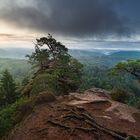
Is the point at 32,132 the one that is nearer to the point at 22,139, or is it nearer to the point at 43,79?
the point at 22,139

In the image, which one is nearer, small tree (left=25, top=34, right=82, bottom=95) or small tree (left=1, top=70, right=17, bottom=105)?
small tree (left=25, top=34, right=82, bottom=95)

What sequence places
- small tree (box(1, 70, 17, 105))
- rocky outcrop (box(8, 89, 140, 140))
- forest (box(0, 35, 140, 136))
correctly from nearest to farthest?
rocky outcrop (box(8, 89, 140, 140)), forest (box(0, 35, 140, 136)), small tree (box(1, 70, 17, 105))

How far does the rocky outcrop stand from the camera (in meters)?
27.8

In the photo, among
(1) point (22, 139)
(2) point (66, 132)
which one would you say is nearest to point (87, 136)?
(2) point (66, 132)

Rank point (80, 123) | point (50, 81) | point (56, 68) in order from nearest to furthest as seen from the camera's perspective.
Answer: point (80, 123) < point (50, 81) < point (56, 68)

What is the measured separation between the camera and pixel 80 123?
29719 mm

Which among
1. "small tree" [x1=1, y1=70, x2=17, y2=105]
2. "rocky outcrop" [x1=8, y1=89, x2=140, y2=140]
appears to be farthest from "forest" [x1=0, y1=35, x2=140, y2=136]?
"rocky outcrop" [x1=8, y1=89, x2=140, y2=140]

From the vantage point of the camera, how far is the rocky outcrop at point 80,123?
27.8 meters

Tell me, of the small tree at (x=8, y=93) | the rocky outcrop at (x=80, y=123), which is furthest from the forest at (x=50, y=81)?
the rocky outcrop at (x=80, y=123)

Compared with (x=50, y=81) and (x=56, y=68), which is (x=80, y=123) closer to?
(x=50, y=81)

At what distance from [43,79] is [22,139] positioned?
24.9 meters

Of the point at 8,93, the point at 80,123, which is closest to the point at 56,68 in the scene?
the point at 8,93

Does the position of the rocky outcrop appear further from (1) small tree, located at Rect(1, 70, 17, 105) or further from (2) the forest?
(1) small tree, located at Rect(1, 70, 17, 105)

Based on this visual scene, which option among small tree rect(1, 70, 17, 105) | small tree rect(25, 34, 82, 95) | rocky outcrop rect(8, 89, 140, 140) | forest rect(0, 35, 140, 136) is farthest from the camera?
small tree rect(1, 70, 17, 105)
